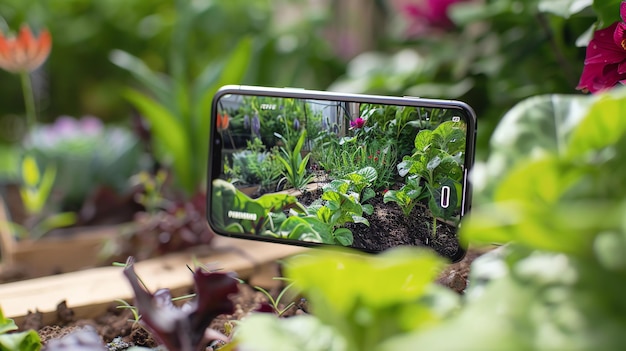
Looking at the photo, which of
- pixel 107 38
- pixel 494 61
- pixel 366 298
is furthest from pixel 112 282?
pixel 107 38

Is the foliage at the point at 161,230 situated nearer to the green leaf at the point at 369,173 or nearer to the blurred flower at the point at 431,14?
the green leaf at the point at 369,173

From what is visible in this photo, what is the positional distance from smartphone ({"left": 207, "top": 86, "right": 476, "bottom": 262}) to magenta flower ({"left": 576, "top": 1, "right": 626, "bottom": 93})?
0.36 feet

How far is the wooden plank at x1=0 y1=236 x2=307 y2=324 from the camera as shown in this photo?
642 mm

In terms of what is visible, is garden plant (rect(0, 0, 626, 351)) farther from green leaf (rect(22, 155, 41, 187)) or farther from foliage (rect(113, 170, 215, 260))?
green leaf (rect(22, 155, 41, 187))

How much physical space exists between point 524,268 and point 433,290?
4 centimetres

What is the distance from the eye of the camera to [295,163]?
0.59m

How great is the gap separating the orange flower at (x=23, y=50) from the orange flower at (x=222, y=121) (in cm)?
54

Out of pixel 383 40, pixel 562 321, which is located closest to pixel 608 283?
pixel 562 321

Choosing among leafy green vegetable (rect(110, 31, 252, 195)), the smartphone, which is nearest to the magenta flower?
the smartphone

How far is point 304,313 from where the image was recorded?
1.80ft

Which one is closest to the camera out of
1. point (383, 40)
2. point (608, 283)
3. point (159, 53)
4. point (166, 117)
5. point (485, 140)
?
point (608, 283)

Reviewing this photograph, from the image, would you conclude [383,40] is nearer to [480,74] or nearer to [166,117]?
[480,74]

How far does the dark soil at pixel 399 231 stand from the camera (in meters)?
0.55

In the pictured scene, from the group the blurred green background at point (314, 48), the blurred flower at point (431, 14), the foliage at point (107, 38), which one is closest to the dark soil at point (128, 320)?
the blurred green background at point (314, 48)
